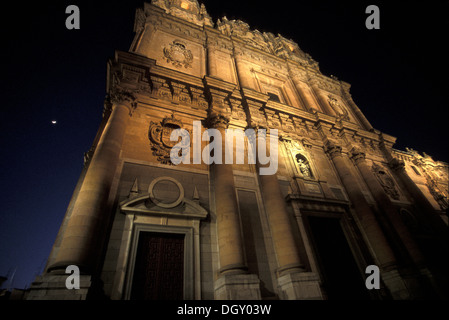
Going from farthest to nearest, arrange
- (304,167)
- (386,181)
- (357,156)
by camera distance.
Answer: (386,181) < (357,156) < (304,167)

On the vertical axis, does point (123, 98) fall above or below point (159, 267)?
above

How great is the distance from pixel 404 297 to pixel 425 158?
20.7m

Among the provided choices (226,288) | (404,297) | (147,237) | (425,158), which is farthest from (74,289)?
(425,158)

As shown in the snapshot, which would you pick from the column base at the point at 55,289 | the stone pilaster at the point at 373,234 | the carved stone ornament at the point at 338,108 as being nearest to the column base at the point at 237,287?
the column base at the point at 55,289

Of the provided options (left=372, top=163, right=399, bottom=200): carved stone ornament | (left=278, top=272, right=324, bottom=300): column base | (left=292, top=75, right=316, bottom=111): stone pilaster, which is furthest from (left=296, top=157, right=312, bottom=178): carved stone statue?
(left=372, top=163, right=399, bottom=200): carved stone ornament

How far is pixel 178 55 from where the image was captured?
45.4ft

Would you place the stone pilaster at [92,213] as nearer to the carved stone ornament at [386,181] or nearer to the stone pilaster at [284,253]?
the stone pilaster at [284,253]

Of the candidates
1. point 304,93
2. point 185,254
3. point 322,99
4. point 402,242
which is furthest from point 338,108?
point 185,254

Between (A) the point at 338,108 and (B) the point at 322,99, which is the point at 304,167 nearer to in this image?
(B) the point at 322,99

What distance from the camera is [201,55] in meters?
15.0

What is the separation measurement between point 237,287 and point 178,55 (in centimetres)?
1402

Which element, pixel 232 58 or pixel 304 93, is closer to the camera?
pixel 232 58

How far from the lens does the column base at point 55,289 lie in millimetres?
4508
